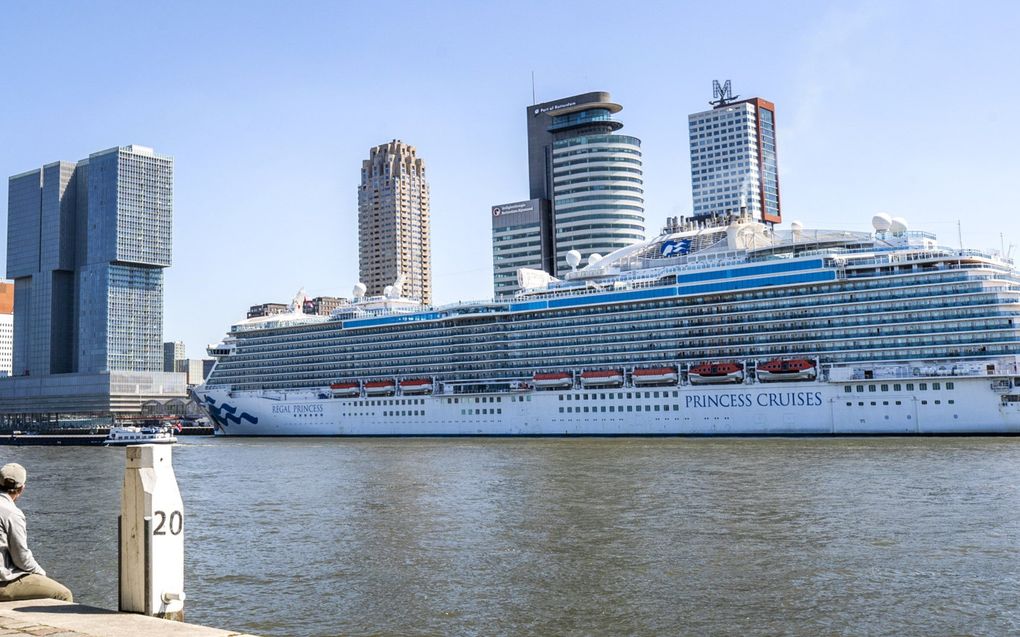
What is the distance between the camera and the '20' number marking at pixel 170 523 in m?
10.4

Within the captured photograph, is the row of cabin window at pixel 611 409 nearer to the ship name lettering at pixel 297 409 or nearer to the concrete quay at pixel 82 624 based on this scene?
the ship name lettering at pixel 297 409

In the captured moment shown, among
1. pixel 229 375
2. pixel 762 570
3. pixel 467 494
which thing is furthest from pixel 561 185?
pixel 762 570

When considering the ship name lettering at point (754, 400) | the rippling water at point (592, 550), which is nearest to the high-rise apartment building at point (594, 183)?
the ship name lettering at point (754, 400)

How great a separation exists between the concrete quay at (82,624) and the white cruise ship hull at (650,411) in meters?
73.3

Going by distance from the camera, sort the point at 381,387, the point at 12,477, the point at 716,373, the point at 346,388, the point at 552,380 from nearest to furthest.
A: the point at 12,477, the point at 716,373, the point at 552,380, the point at 381,387, the point at 346,388

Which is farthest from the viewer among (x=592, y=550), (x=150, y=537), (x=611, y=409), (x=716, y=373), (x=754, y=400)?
(x=611, y=409)

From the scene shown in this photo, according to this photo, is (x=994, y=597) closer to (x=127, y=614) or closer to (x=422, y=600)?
(x=422, y=600)

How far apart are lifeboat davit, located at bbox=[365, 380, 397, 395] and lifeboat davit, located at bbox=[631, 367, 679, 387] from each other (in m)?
29.2

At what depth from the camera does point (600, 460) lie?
179 ft

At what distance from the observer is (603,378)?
301 ft

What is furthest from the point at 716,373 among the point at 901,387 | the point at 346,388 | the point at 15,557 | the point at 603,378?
the point at 15,557

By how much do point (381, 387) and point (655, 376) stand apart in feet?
107

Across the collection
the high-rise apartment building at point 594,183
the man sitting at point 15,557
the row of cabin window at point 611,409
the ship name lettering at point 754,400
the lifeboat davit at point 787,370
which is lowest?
the man sitting at point 15,557

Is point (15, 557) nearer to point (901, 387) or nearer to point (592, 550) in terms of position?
point (592, 550)
